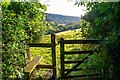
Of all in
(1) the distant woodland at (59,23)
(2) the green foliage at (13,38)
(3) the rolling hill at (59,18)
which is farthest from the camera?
(1) the distant woodland at (59,23)

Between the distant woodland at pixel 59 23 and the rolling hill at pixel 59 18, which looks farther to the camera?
the distant woodland at pixel 59 23

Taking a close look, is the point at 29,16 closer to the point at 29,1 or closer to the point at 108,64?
the point at 29,1

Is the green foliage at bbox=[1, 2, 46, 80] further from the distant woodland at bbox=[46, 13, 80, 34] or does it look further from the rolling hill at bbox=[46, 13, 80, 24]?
the distant woodland at bbox=[46, 13, 80, 34]

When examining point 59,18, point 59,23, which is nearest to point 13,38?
point 59,18

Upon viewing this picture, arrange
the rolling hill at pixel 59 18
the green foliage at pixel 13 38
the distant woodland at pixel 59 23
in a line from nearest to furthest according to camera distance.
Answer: the green foliage at pixel 13 38 < the rolling hill at pixel 59 18 < the distant woodland at pixel 59 23

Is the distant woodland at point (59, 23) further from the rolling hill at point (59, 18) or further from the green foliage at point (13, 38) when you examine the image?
the green foliage at point (13, 38)

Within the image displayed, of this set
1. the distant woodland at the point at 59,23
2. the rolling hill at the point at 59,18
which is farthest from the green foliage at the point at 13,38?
the distant woodland at the point at 59,23

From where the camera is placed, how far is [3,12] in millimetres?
3459

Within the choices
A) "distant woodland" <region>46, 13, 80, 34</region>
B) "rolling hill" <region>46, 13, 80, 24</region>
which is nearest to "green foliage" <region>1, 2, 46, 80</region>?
"rolling hill" <region>46, 13, 80, 24</region>

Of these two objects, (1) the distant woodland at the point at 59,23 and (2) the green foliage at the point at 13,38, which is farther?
(1) the distant woodland at the point at 59,23

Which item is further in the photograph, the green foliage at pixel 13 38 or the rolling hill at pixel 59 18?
the rolling hill at pixel 59 18

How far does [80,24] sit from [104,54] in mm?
4041

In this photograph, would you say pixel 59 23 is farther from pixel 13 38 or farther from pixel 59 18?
pixel 13 38

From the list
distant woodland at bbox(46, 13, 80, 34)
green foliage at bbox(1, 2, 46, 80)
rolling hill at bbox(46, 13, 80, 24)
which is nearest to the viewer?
green foliage at bbox(1, 2, 46, 80)
